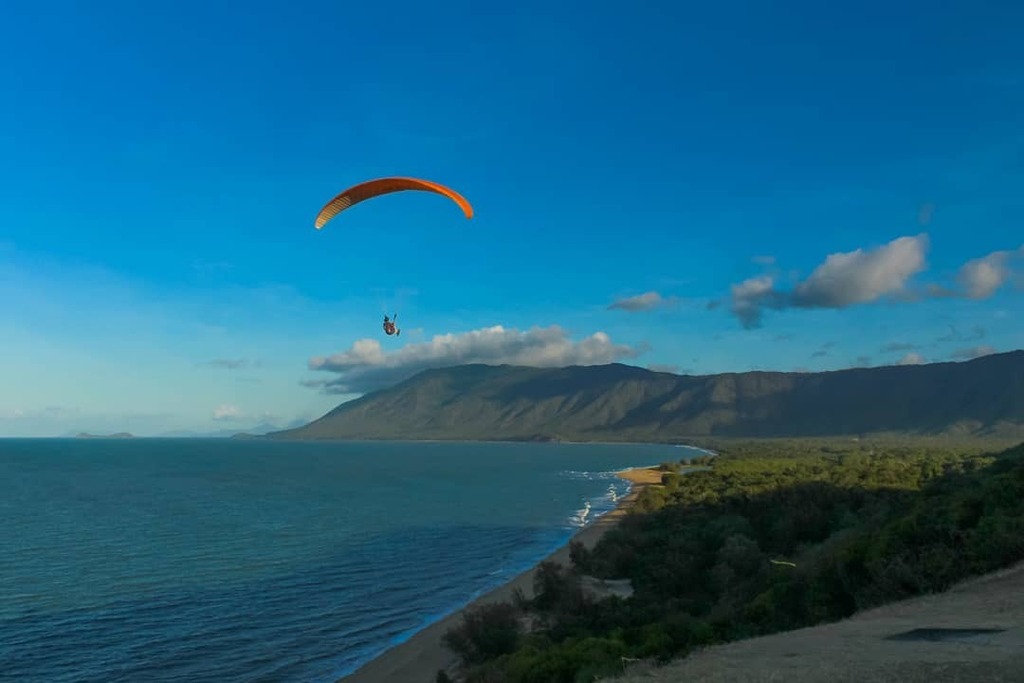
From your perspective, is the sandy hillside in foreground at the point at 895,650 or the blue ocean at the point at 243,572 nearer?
→ the sandy hillside in foreground at the point at 895,650

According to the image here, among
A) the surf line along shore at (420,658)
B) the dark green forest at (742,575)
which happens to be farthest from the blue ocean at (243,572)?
the dark green forest at (742,575)

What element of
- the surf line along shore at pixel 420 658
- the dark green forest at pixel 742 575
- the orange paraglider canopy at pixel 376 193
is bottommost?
the surf line along shore at pixel 420 658

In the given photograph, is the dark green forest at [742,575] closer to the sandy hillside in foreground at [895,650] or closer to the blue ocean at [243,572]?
the sandy hillside in foreground at [895,650]

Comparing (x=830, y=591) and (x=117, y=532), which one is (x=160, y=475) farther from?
(x=830, y=591)

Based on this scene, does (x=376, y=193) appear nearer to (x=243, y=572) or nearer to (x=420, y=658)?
(x=420, y=658)

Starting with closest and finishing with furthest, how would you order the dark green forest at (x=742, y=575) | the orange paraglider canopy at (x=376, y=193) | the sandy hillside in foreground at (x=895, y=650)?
1. the sandy hillside in foreground at (x=895, y=650)
2. the dark green forest at (x=742, y=575)
3. the orange paraglider canopy at (x=376, y=193)

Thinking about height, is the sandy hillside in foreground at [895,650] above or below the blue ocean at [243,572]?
above

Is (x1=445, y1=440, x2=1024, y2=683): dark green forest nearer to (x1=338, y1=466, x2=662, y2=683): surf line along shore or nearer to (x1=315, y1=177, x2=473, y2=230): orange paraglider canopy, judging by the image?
(x1=338, y1=466, x2=662, y2=683): surf line along shore
